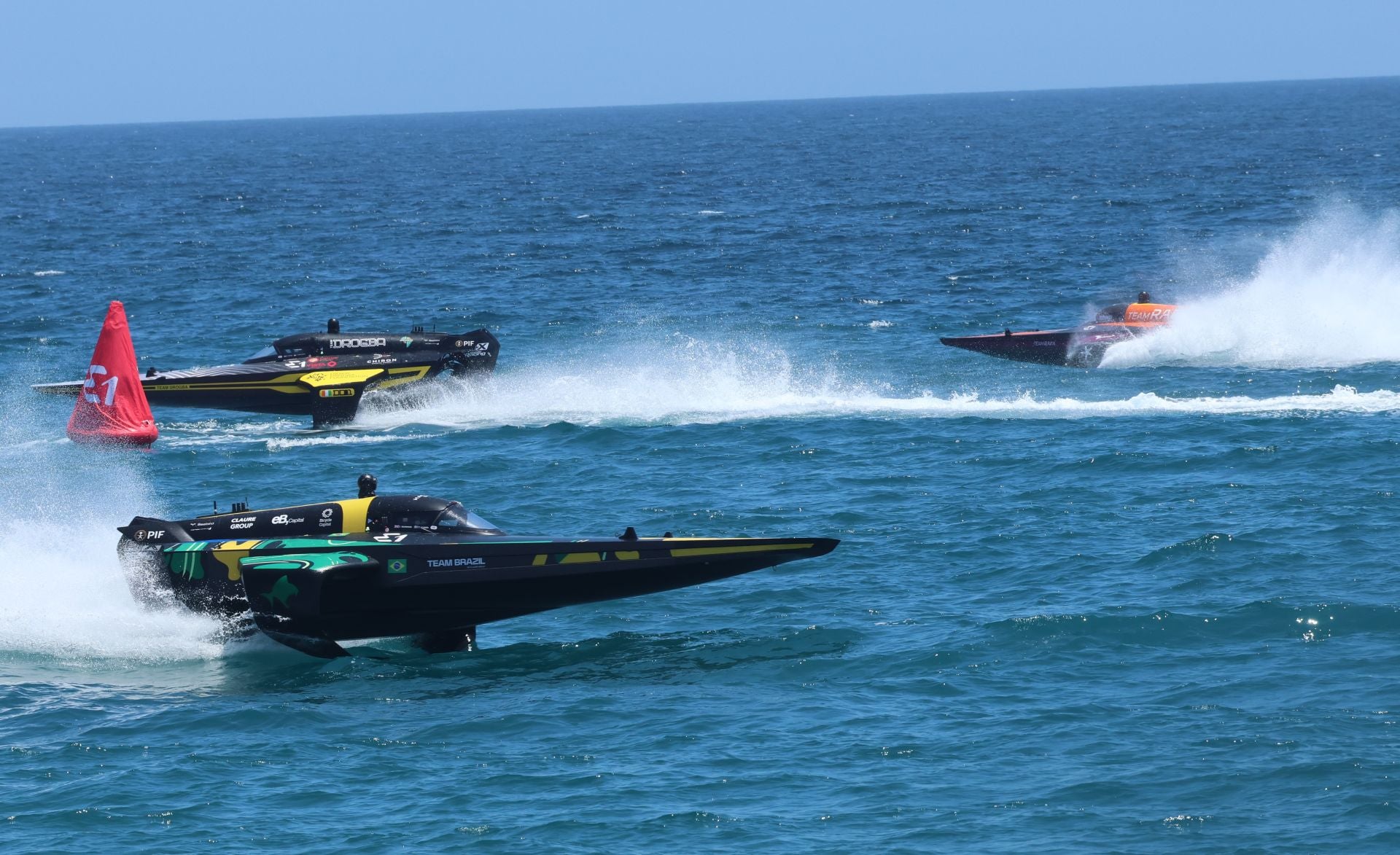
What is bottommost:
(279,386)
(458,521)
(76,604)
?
(76,604)

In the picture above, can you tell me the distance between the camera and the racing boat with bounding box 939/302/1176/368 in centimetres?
4206

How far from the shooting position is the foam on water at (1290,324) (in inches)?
1658

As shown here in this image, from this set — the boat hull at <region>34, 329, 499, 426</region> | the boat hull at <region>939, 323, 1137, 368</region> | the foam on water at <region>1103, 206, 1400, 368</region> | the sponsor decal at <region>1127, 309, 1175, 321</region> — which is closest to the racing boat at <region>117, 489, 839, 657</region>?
the boat hull at <region>34, 329, 499, 426</region>

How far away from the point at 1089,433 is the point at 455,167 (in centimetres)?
12763

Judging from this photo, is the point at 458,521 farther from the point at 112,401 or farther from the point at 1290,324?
the point at 1290,324

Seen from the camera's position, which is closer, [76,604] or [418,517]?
[418,517]

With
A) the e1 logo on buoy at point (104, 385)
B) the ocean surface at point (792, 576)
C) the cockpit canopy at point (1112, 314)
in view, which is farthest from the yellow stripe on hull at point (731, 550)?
the cockpit canopy at point (1112, 314)

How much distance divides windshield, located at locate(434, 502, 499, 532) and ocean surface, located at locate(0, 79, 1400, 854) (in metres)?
1.74

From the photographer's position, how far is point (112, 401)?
29750mm

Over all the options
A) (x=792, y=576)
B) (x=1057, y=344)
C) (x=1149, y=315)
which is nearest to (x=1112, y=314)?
(x=1149, y=315)

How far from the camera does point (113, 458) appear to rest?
114ft

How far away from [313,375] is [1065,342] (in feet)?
62.5

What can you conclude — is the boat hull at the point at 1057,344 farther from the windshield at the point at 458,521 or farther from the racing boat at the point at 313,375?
the windshield at the point at 458,521

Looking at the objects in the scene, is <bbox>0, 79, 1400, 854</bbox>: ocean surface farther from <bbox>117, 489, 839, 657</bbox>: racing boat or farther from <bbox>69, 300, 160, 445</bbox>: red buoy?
<bbox>69, 300, 160, 445</bbox>: red buoy
